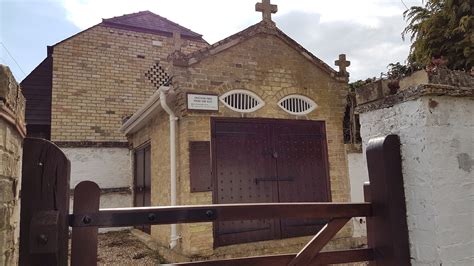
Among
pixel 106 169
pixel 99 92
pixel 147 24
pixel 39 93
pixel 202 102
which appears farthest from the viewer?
pixel 147 24

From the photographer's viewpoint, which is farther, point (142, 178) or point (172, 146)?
point (142, 178)

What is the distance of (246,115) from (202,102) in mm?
840

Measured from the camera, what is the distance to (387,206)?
1672mm

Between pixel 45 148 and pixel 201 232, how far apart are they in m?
4.40

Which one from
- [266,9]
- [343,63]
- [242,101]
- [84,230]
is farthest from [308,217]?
[343,63]

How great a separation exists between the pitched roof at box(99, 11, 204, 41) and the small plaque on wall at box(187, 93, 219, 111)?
20.6 feet

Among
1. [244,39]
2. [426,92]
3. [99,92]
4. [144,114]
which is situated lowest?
[426,92]

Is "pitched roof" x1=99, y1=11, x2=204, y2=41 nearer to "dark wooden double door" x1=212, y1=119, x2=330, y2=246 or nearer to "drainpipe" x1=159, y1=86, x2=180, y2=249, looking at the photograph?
"drainpipe" x1=159, y1=86, x2=180, y2=249

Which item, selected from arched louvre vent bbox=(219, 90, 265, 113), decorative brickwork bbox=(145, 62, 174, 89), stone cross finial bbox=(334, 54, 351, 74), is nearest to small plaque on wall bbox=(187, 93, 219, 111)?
arched louvre vent bbox=(219, 90, 265, 113)

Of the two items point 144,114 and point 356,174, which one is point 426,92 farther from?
point 144,114

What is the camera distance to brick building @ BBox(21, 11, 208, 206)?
9.63 meters

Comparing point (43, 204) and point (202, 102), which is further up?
point (202, 102)

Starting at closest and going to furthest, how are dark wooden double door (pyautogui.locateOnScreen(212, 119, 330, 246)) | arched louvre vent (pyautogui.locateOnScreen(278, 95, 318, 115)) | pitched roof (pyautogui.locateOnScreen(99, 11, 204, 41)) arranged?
1. dark wooden double door (pyautogui.locateOnScreen(212, 119, 330, 246))
2. arched louvre vent (pyautogui.locateOnScreen(278, 95, 318, 115))
3. pitched roof (pyautogui.locateOnScreen(99, 11, 204, 41))

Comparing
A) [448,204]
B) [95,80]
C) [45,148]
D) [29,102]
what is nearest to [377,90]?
[448,204]
